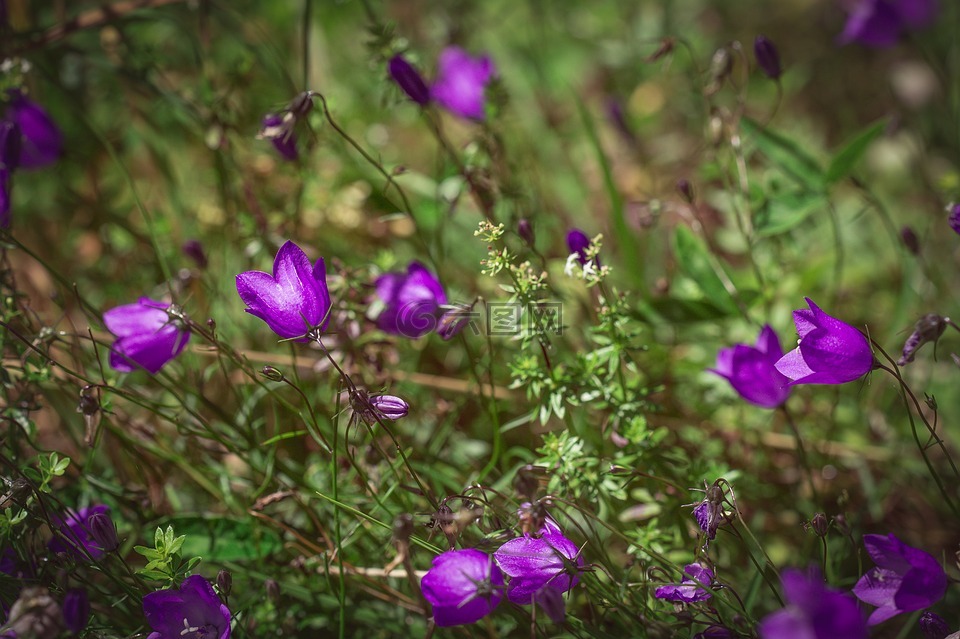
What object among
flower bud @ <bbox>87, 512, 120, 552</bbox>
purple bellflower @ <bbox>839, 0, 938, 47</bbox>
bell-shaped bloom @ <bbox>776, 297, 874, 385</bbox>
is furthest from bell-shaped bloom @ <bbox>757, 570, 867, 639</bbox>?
purple bellflower @ <bbox>839, 0, 938, 47</bbox>

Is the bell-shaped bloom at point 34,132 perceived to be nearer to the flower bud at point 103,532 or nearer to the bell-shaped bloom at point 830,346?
the flower bud at point 103,532

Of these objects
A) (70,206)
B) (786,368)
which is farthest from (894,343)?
(70,206)

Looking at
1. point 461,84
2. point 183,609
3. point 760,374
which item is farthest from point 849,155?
point 183,609

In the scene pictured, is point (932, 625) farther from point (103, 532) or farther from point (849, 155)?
point (103, 532)

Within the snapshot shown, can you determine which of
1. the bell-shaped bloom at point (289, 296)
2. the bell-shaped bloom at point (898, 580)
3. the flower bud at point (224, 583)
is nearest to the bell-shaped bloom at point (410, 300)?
the bell-shaped bloom at point (289, 296)

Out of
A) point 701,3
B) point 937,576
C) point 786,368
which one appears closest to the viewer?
point 937,576

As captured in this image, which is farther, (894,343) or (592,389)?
(894,343)

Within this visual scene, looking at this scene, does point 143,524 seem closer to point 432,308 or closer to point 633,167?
point 432,308
